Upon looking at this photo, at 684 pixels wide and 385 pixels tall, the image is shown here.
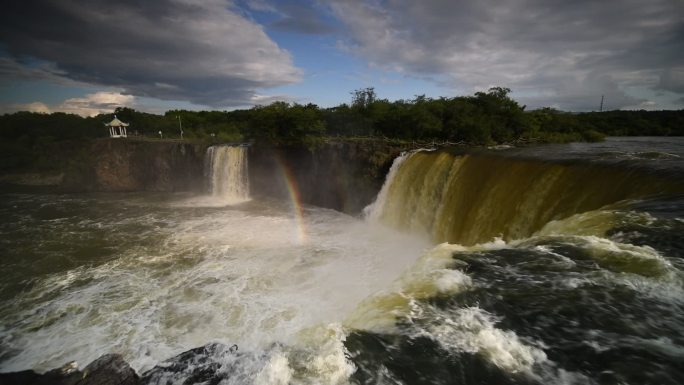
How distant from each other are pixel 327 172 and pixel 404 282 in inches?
741

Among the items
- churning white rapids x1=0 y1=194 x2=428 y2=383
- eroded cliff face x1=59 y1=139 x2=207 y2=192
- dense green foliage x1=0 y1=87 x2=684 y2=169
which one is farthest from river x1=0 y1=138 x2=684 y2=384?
eroded cliff face x1=59 y1=139 x2=207 y2=192

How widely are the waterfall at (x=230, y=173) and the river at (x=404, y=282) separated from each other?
6.34 meters

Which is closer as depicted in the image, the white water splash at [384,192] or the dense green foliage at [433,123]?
the white water splash at [384,192]

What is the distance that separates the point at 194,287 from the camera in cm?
1042

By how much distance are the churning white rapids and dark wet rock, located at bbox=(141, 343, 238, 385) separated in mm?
316

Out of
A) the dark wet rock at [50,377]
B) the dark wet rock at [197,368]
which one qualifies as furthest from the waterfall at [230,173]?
the dark wet rock at [197,368]

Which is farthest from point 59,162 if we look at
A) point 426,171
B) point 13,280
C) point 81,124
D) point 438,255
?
point 438,255

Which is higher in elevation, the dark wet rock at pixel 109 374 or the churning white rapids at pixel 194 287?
the dark wet rock at pixel 109 374

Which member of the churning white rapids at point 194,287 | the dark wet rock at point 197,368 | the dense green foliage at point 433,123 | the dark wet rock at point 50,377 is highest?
the dense green foliage at point 433,123

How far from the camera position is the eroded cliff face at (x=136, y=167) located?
30.4 meters

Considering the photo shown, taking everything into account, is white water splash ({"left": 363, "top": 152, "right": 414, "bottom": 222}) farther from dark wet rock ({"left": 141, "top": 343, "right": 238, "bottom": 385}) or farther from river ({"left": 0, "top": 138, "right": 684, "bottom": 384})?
dark wet rock ({"left": 141, "top": 343, "right": 238, "bottom": 385})

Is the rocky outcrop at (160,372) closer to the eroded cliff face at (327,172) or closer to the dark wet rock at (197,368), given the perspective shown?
the dark wet rock at (197,368)

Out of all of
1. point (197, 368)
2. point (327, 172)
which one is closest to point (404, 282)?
point (197, 368)

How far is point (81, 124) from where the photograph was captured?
50000 millimetres
